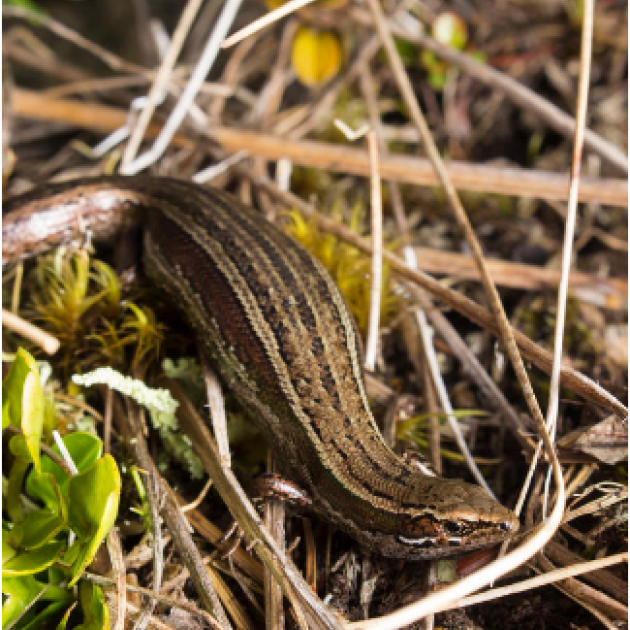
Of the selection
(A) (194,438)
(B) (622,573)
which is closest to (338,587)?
(A) (194,438)

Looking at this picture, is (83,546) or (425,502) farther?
(425,502)

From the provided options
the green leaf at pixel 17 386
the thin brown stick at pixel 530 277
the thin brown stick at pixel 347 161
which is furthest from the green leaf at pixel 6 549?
the thin brown stick at pixel 347 161

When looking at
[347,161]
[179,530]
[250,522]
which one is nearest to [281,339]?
[250,522]

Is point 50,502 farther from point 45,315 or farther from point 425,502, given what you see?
point 425,502

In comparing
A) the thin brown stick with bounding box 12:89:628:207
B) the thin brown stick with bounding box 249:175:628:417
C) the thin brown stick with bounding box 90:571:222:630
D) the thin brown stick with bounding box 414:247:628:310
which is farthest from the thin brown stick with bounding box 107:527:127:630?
the thin brown stick with bounding box 12:89:628:207

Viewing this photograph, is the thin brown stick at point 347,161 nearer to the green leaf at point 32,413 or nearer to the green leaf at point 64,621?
the green leaf at point 32,413

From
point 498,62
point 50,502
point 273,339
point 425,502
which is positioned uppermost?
point 498,62
